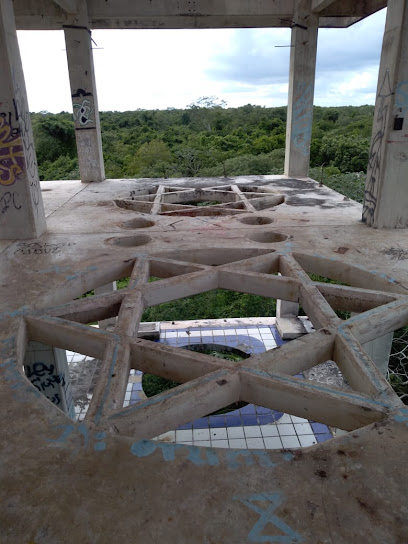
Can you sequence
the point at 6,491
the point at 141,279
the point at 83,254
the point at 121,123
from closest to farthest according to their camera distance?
the point at 6,491 → the point at 141,279 → the point at 83,254 → the point at 121,123

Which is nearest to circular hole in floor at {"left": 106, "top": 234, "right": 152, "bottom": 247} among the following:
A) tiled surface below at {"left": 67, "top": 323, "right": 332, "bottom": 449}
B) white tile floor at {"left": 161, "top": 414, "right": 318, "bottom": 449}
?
tiled surface below at {"left": 67, "top": 323, "right": 332, "bottom": 449}

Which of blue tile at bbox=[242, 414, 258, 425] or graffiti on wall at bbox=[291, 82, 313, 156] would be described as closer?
blue tile at bbox=[242, 414, 258, 425]

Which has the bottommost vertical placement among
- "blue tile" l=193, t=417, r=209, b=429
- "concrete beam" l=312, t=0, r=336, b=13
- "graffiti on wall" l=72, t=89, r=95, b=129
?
"blue tile" l=193, t=417, r=209, b=429

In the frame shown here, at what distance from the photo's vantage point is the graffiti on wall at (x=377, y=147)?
7648 mm

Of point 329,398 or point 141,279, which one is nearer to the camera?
point 329,398

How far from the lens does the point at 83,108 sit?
13.8m

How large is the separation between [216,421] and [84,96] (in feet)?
33.4

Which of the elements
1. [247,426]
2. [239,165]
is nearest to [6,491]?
[247,426]

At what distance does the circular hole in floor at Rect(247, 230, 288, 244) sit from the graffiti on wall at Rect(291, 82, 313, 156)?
724 cm

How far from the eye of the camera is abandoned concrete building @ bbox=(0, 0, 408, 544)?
2590 mm

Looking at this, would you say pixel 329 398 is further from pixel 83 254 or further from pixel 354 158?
pixel 354 158

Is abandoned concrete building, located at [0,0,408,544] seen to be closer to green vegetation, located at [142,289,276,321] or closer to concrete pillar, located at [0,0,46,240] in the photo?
concrete pillar, located at [0,0,46,240]

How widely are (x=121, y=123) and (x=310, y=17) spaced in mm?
39158

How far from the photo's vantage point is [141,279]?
20.0ft
